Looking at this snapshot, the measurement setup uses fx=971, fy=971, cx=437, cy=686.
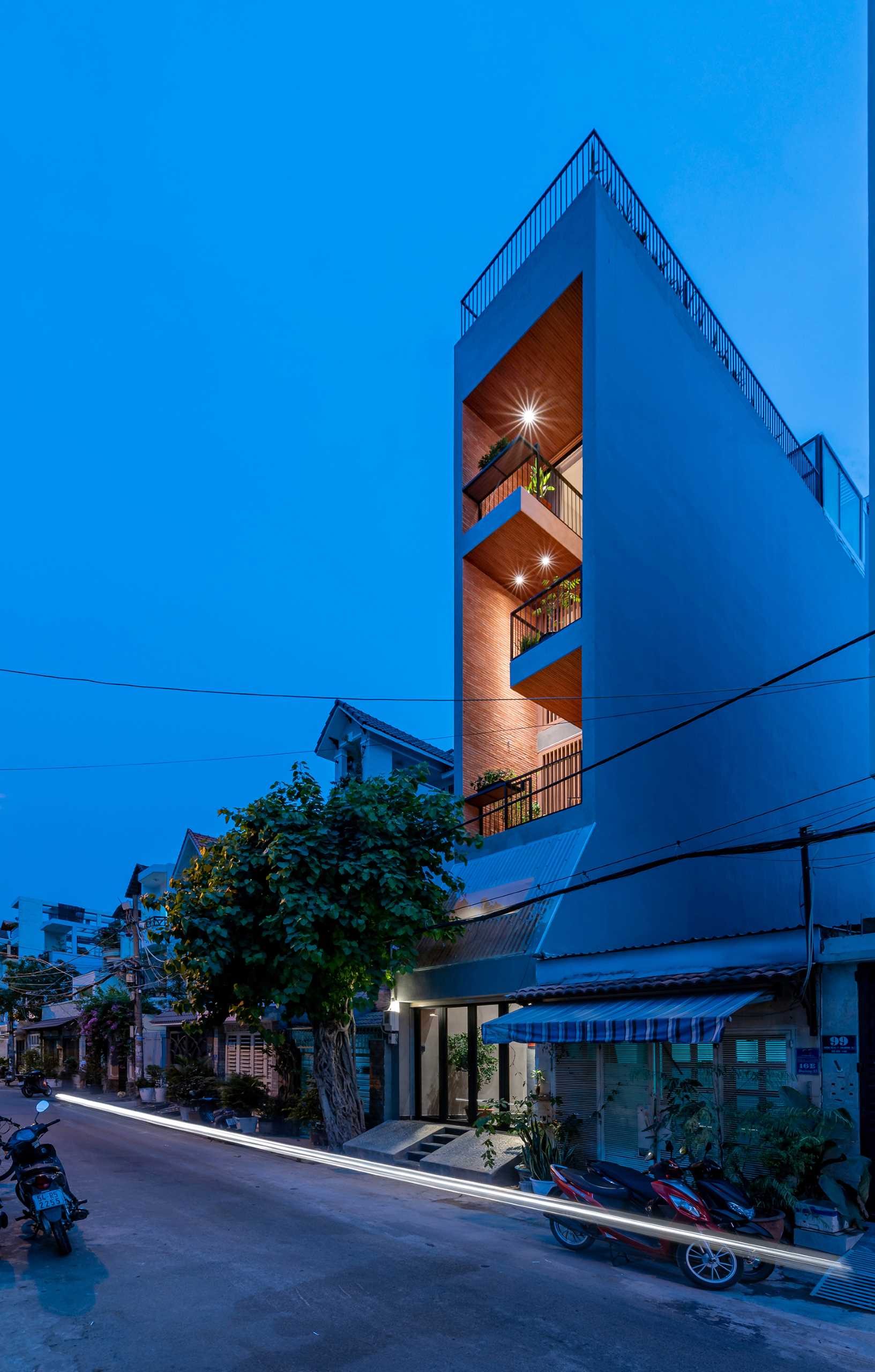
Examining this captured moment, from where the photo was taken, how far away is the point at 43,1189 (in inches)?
393

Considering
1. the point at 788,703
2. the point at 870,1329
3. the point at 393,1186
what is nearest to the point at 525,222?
the point at 788,703

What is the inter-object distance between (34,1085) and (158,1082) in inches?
200

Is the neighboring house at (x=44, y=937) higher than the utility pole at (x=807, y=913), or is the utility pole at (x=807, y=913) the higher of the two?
the utility pole at (x=807, y=913)

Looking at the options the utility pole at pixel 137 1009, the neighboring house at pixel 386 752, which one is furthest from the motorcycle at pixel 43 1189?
the utility pole at pixel 137 1009

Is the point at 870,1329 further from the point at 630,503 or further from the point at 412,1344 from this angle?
the point at 630,503

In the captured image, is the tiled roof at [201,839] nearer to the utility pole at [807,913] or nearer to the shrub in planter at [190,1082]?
the shrub in planter at [190,1082]

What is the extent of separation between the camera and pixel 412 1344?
714 centimetres

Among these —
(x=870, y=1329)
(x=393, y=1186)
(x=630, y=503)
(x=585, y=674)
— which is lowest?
(x=393, y=1186)

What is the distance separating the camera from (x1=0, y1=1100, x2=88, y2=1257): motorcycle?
980 cm

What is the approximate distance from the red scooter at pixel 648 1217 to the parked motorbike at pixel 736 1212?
0.47 feet

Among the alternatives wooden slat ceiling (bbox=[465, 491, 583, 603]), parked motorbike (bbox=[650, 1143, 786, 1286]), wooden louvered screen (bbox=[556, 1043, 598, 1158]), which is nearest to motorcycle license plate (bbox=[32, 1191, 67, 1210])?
parked motorbike (bbox=[650, 1143, 786, 1286])

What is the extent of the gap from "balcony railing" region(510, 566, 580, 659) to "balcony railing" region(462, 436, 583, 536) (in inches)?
55.6

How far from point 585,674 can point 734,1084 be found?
791 cm

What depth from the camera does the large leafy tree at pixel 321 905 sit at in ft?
55.6
